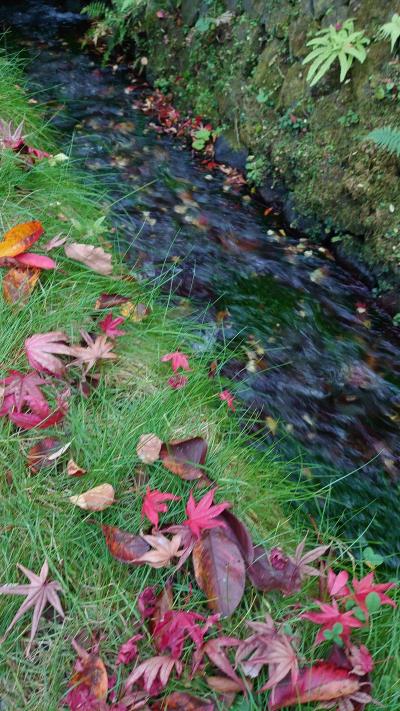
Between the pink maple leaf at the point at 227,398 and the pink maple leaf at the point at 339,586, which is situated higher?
the pink maple leaf at the point at 339,586

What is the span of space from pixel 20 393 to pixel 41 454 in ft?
0.89

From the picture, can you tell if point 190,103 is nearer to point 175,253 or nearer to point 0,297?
point 175,253

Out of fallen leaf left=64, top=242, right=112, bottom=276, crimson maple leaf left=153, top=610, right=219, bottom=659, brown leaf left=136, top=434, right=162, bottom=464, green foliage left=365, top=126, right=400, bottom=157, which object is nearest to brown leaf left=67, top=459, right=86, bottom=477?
brown leaf left=136, top=434, right=162, bottom=464

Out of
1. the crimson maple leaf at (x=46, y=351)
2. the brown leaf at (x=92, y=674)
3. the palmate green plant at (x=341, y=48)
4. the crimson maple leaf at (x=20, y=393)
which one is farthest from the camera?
the palmate green plant at (x=341, y=48)

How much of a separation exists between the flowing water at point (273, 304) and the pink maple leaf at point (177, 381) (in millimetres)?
421

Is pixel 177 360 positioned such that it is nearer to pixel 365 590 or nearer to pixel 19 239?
pixel 19 239

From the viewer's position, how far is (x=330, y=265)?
371cm

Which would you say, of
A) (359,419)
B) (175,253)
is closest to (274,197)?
(175,253)

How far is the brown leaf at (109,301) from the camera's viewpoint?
8.99 ft

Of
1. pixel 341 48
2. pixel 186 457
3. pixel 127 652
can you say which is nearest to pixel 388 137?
pixel 341 48

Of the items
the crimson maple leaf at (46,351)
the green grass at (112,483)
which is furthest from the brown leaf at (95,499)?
the crimson maple leaf at (46,351)

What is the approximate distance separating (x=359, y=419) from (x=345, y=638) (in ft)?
4.26

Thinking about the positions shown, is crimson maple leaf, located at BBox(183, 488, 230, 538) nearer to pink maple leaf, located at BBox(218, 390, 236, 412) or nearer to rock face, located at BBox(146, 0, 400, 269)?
pink maple leaf, located at BBox(218, 390, 236, 412)

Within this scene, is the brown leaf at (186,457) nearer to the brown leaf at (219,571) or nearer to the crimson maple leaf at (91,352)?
the brown leaf at (219,571)
